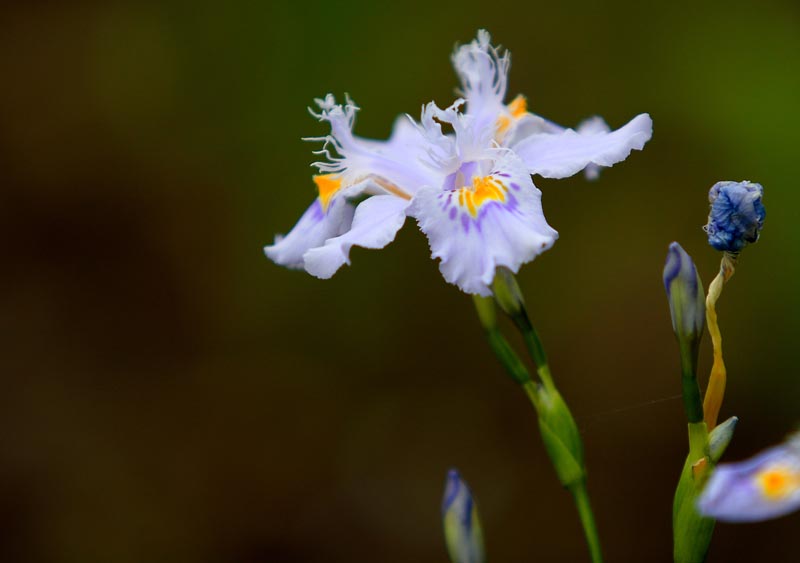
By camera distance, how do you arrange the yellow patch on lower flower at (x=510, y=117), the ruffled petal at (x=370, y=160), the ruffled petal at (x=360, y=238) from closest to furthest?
the ruffled petal at (x=360, y=238) < the ruffled petal at (x=370, y=160) < the yellow patch on lower flower at (x=510, y=117)

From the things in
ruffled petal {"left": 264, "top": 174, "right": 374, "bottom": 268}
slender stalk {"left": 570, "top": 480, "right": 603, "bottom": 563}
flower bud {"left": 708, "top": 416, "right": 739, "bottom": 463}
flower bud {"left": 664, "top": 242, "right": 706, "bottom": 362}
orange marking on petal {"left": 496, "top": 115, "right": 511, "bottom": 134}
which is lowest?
slender stalk {"left": 570, "top": 480, "right": 603, "bottom": 563}

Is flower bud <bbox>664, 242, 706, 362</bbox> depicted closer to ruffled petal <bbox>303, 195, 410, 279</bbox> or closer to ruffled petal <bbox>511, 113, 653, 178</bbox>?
ruffled petal <bbox>511, 113, 653, 178</bbox>

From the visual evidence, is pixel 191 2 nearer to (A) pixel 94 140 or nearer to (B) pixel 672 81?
(A) pixel 94 140

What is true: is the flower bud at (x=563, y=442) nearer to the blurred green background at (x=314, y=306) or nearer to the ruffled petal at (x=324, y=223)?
the ruffled petal at (x=324, y=223)

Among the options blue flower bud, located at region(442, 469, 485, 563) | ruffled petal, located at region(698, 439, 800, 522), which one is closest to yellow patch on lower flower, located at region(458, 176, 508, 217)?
blue flower bud, located at region(442, 469, 485, 563)

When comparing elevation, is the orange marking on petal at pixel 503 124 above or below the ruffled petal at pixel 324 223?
above

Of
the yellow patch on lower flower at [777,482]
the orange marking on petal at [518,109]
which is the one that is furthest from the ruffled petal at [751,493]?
the orange marking on petal at [518,109]

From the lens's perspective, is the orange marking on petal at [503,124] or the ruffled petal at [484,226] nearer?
the ruffled petal at [484,226]
